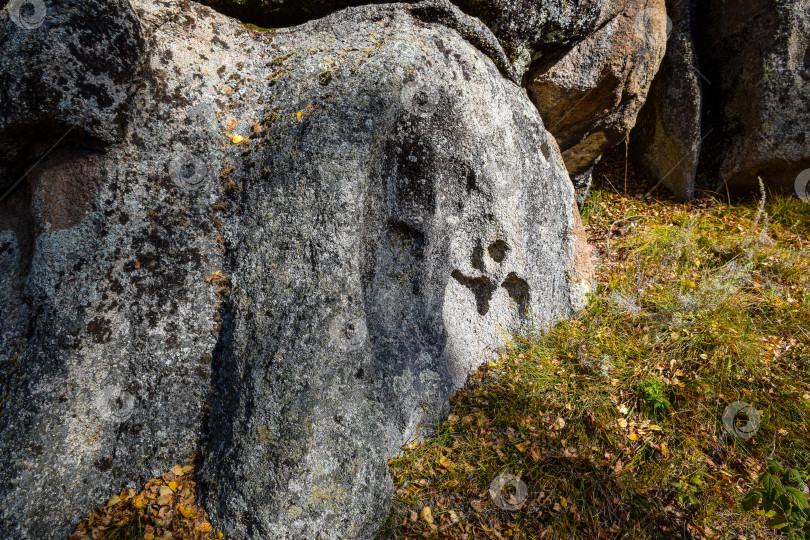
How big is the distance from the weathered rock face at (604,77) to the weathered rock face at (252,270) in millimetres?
1208

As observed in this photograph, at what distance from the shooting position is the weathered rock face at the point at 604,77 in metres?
3.63

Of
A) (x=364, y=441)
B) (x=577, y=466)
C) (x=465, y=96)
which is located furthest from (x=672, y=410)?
(x=465, y=96)

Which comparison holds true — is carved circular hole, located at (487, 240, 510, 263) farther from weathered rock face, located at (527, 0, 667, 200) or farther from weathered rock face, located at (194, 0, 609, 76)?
weathered rock face, located at (527, 0, 667, 200)

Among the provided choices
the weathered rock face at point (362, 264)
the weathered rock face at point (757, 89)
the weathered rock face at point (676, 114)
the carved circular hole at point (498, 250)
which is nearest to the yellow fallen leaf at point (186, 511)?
the weathered rock face at point (362, 264)

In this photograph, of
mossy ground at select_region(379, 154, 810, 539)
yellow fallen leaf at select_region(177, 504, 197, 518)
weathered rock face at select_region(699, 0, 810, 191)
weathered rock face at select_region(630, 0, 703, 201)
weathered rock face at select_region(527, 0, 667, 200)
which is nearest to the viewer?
yellow fallen leaf at select_region(177, 504, 197, 518)

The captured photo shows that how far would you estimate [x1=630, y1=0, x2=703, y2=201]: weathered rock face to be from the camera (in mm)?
4766

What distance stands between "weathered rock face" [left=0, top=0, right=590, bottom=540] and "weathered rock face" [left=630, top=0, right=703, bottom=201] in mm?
3256

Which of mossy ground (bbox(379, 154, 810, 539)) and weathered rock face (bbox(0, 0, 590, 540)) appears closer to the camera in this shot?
weathered rock face (bbox(0, 0, 590, 540))

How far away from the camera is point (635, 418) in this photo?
261 cm

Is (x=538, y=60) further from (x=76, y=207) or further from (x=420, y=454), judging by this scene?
(x=76, y=207)

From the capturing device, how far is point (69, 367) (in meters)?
1.99

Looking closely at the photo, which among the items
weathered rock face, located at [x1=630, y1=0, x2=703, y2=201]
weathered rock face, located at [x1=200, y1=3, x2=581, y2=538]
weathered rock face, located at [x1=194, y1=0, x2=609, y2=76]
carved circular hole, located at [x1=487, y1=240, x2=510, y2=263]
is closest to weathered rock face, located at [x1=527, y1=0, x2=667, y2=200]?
weathered rock face, located at [x1=194, y1=0, x2=609, y2=76]

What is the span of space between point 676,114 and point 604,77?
66.8 inches

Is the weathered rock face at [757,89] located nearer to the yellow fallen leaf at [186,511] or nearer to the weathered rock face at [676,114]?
the weathered rock face at [676,114]
